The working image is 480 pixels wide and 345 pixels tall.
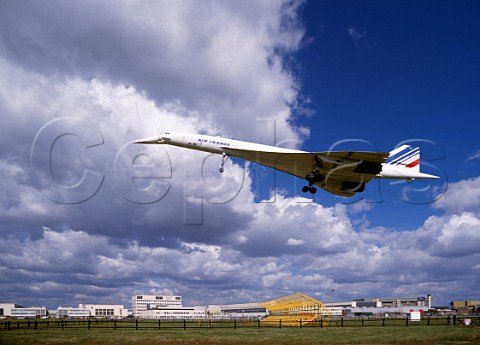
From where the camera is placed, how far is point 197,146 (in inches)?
1249

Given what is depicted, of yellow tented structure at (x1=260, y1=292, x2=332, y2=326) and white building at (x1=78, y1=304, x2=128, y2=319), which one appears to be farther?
white building at (x1=78, y1=304, x2=128, y2=319)

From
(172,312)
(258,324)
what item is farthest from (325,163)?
(172,312)

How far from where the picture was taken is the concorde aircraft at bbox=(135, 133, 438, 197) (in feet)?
102

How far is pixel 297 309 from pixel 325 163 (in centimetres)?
4674

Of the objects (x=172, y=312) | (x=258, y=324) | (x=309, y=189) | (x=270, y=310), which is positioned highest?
(x=309, y=189)

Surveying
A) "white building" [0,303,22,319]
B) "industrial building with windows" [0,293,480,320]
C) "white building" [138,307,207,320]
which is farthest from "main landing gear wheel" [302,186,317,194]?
"white building" [0,303,22,319]

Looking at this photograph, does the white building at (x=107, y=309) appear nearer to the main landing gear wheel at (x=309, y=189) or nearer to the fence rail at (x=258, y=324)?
the fence rail at (x=258, y=324)

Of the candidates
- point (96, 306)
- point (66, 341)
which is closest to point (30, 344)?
point (66, 341)

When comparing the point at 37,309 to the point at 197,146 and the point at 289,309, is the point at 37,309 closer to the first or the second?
the point at 289,309

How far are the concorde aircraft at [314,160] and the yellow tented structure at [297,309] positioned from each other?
31601 millimetres

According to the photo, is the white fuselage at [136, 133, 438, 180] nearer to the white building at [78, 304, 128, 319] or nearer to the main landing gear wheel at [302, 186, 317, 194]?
the main landing gear wheel at [302, 186, 317, 194]

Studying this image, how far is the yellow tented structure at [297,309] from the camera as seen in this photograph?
212 ft

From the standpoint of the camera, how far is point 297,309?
237 feet

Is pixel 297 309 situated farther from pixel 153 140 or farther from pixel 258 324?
pixel 153 140
